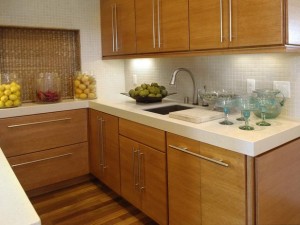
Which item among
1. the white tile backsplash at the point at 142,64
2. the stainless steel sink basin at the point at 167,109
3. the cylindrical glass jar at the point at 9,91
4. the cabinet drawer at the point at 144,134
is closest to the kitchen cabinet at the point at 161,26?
the white tile backsplash at the point at 142,64

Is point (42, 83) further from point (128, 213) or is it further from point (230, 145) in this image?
point (230, 145)

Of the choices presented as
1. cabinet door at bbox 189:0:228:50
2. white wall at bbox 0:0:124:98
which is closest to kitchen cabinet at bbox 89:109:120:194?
white wall at bbox 0:0:124:98

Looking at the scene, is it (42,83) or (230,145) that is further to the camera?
A: (42,83)

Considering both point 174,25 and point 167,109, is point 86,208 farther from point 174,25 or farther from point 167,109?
point 174,25

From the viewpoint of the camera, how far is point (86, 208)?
2.49 meters

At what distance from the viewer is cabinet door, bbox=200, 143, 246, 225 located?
1.43 metres

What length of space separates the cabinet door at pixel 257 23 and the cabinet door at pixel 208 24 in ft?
0.22

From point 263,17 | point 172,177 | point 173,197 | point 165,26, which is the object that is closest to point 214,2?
point 263,17

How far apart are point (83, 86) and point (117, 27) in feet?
2.18

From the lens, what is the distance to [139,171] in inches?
85.0

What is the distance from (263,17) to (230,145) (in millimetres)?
704

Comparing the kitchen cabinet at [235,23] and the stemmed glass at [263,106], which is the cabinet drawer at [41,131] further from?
the stemmed glass at [263,106]

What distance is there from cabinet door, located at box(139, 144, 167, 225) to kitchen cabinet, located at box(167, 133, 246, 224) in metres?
0.07

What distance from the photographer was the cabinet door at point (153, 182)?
194 cm
